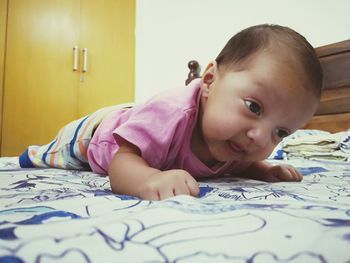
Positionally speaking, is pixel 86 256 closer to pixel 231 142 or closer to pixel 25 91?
pixel 231 142

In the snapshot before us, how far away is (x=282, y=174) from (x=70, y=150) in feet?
2.19

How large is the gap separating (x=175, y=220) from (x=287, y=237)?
88 mm

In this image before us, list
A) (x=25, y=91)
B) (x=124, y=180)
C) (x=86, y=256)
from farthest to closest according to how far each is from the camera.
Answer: (x=25, y=91), (x=124, y=180), (x=86, y=256)

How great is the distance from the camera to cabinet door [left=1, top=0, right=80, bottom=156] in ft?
7.87

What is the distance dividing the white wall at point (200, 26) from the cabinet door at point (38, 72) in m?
0.69

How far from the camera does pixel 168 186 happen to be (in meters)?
0.44

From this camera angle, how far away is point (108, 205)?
1.16 ft

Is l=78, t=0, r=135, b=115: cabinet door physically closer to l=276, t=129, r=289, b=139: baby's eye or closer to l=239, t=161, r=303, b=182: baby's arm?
l=239, t=161, r=303, b=182: baby's arm

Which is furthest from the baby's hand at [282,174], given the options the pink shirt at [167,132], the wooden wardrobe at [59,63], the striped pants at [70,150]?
the wooden wardrobe at [59,63]

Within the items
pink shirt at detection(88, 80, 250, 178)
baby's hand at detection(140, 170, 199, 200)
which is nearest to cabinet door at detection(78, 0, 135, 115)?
pink shirt at detection(88, 80, 250, 178)

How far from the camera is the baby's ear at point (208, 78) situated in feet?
2.46

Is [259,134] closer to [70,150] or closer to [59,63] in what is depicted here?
[70,150]

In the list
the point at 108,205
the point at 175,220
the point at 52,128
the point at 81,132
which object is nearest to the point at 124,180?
the point at 108,205

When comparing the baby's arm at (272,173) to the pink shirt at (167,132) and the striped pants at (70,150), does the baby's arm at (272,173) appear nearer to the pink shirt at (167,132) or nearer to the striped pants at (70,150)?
the pink shirt at (167,132)
